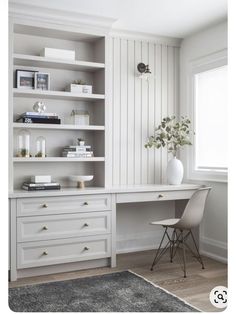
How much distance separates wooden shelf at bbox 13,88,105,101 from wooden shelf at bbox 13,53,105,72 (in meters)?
0.31

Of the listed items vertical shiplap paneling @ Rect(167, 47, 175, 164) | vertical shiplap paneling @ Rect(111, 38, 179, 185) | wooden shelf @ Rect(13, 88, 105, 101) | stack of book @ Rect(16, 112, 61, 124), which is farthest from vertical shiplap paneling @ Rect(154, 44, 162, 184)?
stack of book @ Rect(16, 112, 61, 124)

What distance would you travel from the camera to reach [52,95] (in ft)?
12.9

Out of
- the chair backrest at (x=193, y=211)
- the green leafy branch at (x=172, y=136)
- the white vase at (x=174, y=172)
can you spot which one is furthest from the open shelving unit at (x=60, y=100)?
the chair backrest at (x=193, y=211)

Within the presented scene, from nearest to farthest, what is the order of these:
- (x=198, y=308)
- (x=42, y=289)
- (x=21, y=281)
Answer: (x=198, y=308), (x=42, y=289), (x=21, y=281)

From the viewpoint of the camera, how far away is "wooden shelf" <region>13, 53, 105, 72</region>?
3787 millimetres

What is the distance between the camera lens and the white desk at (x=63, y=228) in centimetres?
353

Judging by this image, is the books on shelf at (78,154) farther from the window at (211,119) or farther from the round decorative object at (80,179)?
the window at (211,119)

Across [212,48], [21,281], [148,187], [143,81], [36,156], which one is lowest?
[21,281]

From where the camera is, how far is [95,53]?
4.38 meters

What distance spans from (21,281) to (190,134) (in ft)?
8.52

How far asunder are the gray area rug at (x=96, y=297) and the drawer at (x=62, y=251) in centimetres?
28

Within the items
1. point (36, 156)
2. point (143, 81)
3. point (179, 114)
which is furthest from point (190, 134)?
point (36, 156)

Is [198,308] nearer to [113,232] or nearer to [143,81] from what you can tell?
[113,232]

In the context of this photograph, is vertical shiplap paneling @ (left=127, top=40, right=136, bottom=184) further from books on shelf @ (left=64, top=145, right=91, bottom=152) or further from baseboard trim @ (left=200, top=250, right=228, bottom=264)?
baseboard trim @ (left=200, top=250, right=228, bottom=264)
